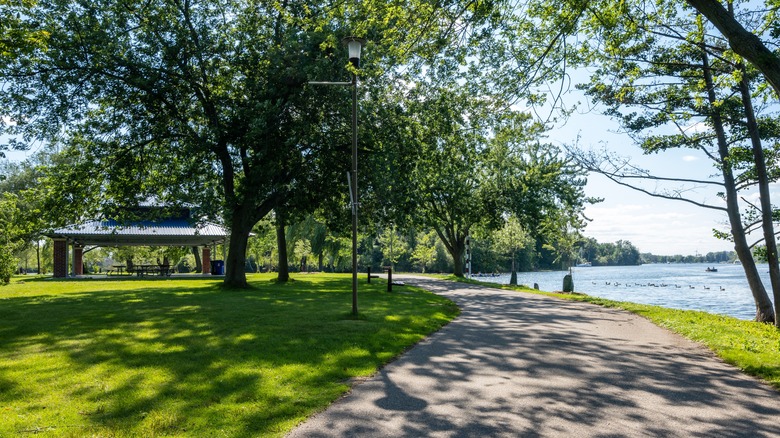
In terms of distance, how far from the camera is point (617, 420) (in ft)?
16.2

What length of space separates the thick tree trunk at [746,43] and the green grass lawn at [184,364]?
628 cm

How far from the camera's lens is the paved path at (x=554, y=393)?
4754 millimetres

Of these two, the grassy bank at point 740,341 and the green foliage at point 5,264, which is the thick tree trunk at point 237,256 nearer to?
the green foliage at point 5,264

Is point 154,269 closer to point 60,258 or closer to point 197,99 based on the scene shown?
point 60,258

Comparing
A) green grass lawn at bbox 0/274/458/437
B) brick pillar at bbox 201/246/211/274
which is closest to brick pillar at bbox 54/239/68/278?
brick pillar at bbox 201/246/211/274

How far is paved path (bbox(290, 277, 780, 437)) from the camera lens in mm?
4754

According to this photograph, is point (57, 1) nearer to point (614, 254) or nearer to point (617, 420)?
point (617, 420)

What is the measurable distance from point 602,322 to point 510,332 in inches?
121

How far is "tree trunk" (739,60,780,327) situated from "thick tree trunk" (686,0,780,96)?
7.76m

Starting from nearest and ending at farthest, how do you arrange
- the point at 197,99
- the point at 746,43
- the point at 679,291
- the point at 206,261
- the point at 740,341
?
1. the point at 746,43
2. the point at 740,341
3. the point at 197,99
4. the point at 206,261
5. the point at 679,291

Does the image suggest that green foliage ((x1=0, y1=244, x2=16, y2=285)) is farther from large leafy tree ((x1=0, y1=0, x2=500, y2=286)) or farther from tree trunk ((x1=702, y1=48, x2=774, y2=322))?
tree trunk ((x1=702, y1=48, x2=774, y2=322))

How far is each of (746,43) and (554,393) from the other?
4930 millimetres

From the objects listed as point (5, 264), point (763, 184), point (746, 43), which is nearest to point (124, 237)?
point (5, 264)

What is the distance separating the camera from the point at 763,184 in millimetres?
13297
